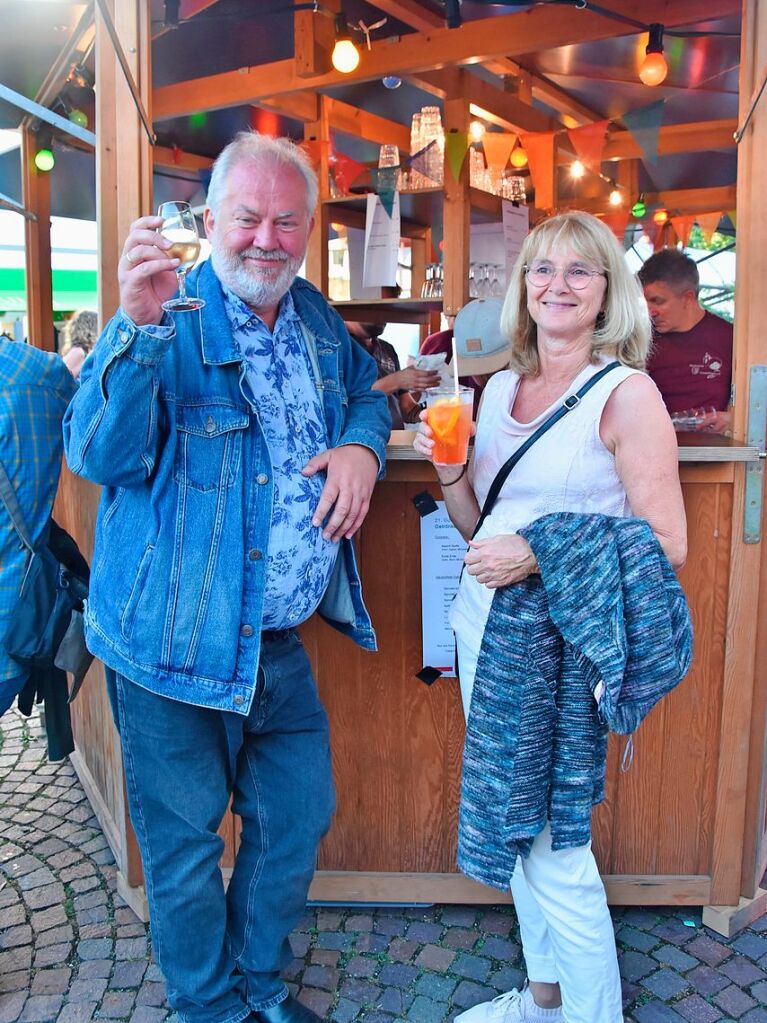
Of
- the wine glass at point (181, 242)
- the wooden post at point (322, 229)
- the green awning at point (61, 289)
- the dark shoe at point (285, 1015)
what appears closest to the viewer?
the wine glass at point (181, 242)

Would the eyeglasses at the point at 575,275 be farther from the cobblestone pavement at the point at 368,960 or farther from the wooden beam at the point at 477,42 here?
the wooden beam at the point at 477,42

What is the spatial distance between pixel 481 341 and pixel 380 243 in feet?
7.15

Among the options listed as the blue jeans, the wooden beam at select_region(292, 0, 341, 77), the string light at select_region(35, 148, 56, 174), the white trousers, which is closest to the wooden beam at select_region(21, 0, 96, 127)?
the string light at select_region(35, 148, 56, 174)

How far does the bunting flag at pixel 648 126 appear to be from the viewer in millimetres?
6047

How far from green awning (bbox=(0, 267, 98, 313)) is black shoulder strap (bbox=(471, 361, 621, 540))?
10.4m

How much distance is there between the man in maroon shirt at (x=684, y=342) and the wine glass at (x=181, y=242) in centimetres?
276

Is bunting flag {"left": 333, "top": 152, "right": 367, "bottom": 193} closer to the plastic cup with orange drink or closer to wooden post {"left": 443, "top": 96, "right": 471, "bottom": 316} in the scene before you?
wooden post {"left": 443, "top": 96, "right": 471, "bottom": 316}

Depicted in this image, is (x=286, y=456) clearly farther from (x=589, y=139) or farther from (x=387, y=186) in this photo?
(x=589, y=139)

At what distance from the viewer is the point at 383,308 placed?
214 inches

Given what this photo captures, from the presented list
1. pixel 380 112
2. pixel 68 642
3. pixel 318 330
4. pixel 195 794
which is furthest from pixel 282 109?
pixel 195 794

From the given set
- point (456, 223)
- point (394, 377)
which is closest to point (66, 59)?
point (456, 223)

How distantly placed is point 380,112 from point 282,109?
0.95m

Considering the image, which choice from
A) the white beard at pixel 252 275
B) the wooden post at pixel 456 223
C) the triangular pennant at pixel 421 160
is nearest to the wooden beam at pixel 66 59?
the triangular pennant at pixel 421 160

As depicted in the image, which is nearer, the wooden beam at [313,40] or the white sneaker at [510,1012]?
the white sneaker at [510,1012]
